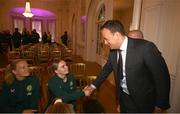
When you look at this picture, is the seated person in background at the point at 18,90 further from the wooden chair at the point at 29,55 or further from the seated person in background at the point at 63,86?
the wooden chair at the point at 29,55

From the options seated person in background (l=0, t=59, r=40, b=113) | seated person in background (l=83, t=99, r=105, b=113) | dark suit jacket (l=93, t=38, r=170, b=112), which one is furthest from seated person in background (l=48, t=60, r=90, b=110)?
dark suit jacket (l=93, t=38, r=170, b=112)

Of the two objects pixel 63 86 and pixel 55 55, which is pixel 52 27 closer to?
pixel 55 55

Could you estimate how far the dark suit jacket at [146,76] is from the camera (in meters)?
1.34

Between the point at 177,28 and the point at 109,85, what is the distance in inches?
106

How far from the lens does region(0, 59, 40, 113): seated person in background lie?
6.19ft

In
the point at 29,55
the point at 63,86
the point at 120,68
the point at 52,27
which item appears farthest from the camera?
the point at 52,27

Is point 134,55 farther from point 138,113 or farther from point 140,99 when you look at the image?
point 138,113

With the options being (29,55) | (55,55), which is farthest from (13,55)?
(55,55)

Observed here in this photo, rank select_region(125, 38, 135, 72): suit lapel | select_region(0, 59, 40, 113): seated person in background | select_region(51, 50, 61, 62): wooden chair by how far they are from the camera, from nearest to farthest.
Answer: select_region(125, 38, 135, 72): suit lapel, select_region(0, 59, 40, 113): seated person in background, select_region(51, 50, 61, 62): wooden chair

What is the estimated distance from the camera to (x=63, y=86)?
6.85 feet

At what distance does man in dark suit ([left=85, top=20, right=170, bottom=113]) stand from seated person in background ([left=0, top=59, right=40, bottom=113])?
1.08 metres

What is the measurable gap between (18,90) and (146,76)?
1.43 m

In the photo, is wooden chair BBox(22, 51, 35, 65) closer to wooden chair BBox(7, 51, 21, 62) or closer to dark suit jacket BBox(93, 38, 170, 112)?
wooden chair BBox(7, 51, 21, 62)

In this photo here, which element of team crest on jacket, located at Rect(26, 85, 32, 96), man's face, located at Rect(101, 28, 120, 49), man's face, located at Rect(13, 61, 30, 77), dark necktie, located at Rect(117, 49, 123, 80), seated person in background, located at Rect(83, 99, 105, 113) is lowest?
seated person in background, located at Rect(83, 99, 105, 113)
